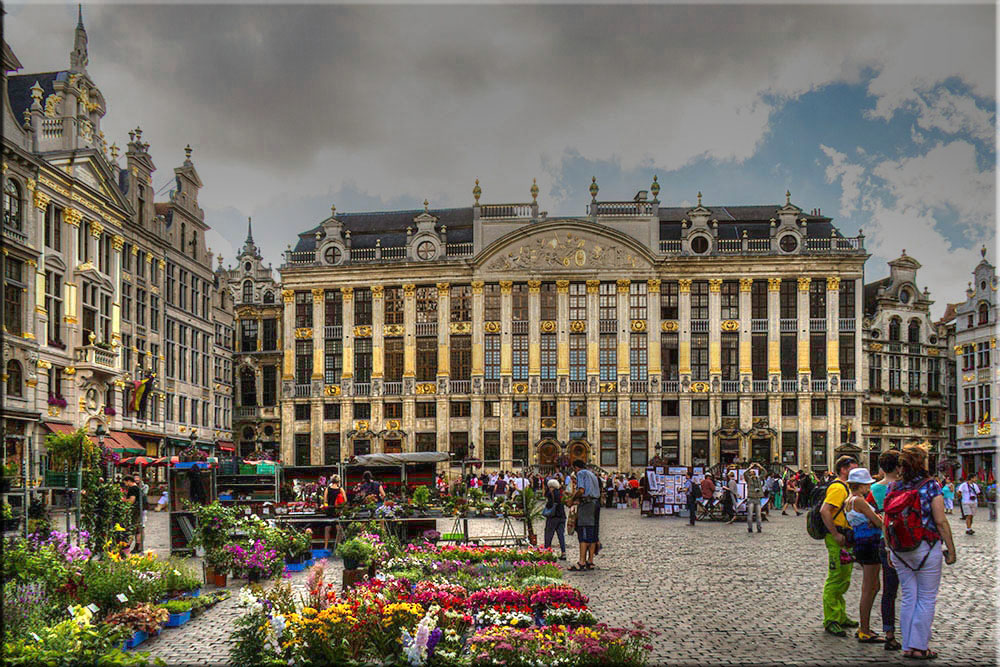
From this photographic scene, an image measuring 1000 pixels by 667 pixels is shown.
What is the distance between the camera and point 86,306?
43.4 meters

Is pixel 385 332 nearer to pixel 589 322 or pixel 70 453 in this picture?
pixel 589 322

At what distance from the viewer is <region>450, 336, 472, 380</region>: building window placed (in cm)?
6450

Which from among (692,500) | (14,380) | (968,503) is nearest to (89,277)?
(14,380)

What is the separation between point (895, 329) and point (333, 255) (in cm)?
3862

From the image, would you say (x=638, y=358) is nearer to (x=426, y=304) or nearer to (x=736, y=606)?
(x=426, y=304)

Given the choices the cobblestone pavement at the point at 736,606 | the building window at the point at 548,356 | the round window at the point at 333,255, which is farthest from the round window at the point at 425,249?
the cobblestone pavement at the point at 736,606

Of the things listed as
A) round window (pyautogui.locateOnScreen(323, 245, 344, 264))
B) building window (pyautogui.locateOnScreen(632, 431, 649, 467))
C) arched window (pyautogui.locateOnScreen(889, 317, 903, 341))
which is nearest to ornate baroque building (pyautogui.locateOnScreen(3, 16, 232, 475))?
round window (pyautogui.locateOnScreen(323, 245, 344, 264))

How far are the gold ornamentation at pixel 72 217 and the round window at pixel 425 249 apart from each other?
26501 millimetres

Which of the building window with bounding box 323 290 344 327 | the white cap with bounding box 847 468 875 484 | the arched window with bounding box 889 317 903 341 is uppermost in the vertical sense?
the building window with bounding box 323 290 344 327

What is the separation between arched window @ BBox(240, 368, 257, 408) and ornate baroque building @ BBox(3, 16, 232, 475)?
1227 cm

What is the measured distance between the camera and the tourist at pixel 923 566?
10.4 m

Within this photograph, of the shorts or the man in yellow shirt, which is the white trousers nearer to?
the shorts

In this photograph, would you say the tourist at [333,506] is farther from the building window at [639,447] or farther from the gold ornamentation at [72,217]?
the building window at [639,447]

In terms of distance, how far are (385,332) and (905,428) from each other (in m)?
36.0
